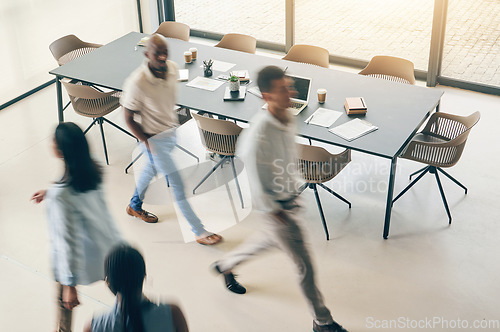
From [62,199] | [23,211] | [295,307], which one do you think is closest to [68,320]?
[62,199]

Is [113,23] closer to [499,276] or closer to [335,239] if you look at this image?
[335,239]

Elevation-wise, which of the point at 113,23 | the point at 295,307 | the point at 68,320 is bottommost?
the point at 295,307

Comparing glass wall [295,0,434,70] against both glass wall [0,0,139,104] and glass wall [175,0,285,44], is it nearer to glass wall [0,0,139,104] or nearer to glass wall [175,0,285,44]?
A: glass wall [175,0,285,44]

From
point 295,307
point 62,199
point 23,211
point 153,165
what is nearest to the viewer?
point 62,199

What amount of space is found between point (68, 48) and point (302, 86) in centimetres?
297

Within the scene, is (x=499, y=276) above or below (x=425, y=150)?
below

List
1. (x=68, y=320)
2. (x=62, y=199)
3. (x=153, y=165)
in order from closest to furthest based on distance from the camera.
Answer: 1. (x=62, y=199)
2. (x=68, y=320)
3. (x=153, y=165)

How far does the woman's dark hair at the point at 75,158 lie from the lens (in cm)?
304

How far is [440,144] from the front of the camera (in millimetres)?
4680

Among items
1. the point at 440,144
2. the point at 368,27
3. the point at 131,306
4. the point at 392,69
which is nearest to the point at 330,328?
the point at 440,144

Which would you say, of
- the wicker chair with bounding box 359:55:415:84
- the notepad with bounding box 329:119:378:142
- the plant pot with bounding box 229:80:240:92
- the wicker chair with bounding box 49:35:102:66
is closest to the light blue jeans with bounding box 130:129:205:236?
the plant pot with bounding box 229:80:240:92

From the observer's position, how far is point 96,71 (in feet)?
19.4

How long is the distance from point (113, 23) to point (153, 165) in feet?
Answer: 14.0

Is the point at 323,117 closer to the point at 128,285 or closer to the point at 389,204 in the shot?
the point at 389,204
